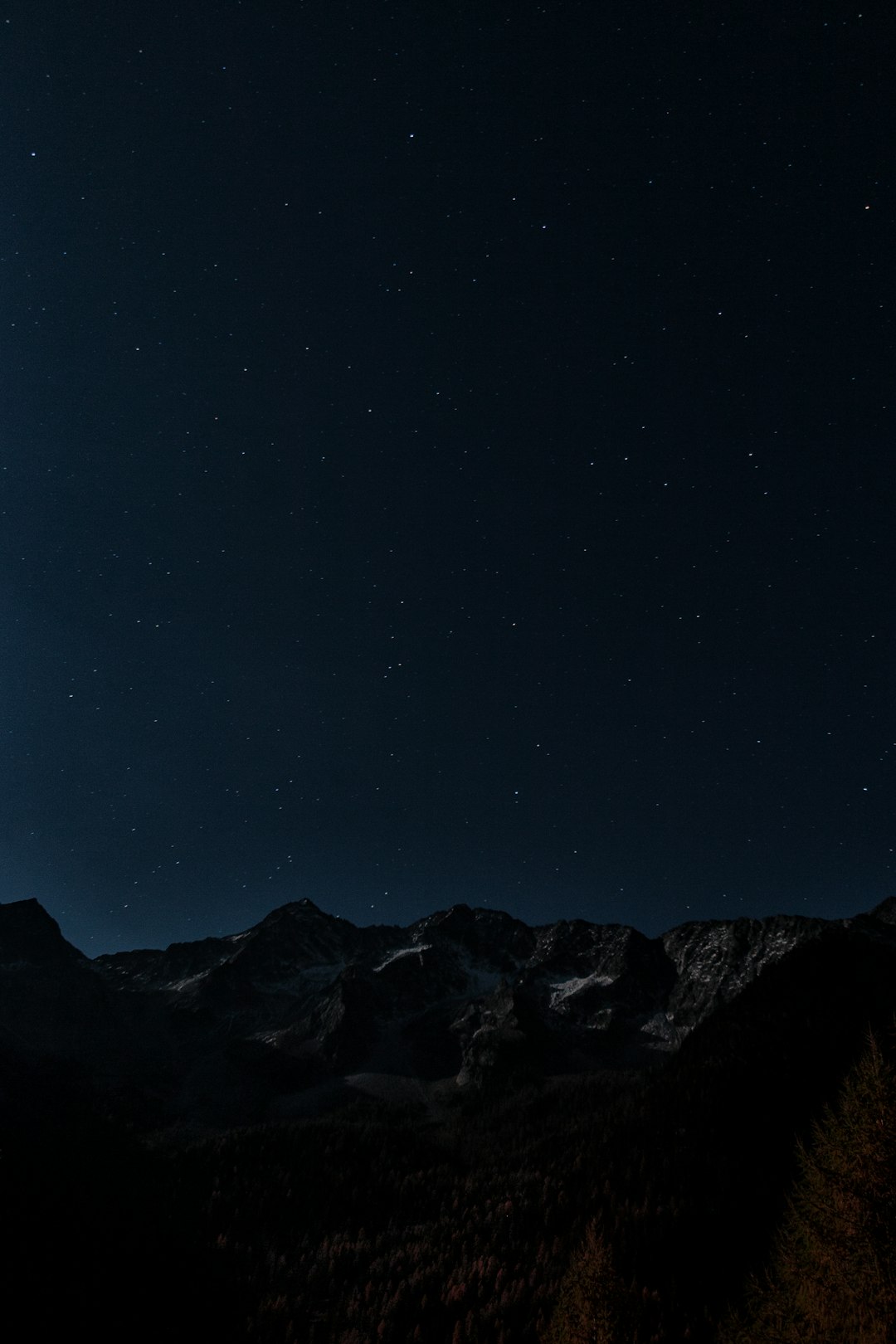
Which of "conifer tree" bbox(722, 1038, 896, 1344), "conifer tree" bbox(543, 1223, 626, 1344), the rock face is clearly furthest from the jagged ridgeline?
the rock face

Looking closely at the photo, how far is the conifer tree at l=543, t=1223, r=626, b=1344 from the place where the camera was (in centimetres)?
1167

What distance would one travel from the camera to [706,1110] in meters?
50.5

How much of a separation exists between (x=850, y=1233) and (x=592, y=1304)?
17.8 feet

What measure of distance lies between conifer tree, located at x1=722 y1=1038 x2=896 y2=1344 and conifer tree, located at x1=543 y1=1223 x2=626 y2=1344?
2.35 metres

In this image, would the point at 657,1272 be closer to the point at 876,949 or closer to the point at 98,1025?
the point at 876,949

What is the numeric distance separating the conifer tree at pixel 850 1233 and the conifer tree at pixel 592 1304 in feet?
7.70

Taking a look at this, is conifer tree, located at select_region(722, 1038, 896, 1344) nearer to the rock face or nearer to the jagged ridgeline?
the jagged ridgeline

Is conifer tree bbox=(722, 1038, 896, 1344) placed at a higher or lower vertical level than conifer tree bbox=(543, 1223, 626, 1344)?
higher

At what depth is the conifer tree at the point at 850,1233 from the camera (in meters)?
9.66

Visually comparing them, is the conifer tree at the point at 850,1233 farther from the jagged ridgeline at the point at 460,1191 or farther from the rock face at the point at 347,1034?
the rock face at the point at 347,1034

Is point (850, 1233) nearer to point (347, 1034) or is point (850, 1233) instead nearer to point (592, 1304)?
point (592, 1304)

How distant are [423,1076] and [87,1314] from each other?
141576 millimetres

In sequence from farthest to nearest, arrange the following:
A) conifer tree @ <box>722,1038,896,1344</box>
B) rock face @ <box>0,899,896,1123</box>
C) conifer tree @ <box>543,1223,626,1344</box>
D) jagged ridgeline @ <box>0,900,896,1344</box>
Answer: rock face @ <box>0,899,896,1123</box> < jagged ridgeline @ <box>0,900,896,1344</box> < conifer tree @ <box>543,1223,626,1344</box> < conifer tree @ <box>722,1038,896,1344</box>

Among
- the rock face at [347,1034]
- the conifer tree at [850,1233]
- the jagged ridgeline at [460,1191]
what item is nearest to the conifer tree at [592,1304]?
the jagged ridgeline at [460,1191]
